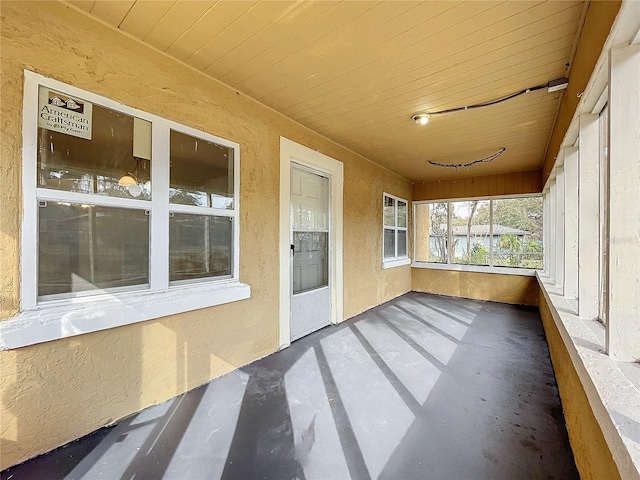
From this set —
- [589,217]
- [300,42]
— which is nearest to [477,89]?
[589,217]

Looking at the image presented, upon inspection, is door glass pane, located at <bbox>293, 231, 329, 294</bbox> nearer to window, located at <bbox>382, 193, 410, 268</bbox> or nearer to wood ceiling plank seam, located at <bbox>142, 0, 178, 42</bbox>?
window, located at <bbox>382, 193, 410, 268</bbox>

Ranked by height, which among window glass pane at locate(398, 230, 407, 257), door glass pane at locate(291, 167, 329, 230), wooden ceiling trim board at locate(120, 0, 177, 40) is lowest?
window glass pane at locate(398, 230, 407, 257)

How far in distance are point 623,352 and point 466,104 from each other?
2.31 meters

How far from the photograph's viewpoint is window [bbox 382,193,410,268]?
5258mm

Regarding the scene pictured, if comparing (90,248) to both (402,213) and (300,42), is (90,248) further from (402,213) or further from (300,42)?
(402,213)

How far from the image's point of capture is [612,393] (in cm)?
99

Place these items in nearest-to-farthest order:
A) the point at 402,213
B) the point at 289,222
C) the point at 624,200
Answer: the point at 624,200 → the point at 289,222 → the point at 402,213

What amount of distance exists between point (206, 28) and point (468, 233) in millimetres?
6078

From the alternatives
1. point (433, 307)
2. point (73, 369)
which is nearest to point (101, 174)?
point (73, 369)

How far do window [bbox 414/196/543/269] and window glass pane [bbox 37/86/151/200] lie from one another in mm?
5759

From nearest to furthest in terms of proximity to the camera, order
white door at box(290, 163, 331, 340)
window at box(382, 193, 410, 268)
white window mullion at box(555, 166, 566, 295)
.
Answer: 1. white window mullion at box(555, 166, 566, 295)
2. white door at box(290, 163, 331, 340)
3. window at box(382, 193, 410, 268)

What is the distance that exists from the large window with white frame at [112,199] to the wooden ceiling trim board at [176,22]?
0.49m

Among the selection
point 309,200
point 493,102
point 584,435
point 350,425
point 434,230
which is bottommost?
point 350,425

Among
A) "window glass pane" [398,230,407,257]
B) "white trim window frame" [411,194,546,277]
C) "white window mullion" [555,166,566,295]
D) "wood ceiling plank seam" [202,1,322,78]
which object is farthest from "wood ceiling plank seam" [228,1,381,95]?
"white trim window frame" [411,194,546,277]
